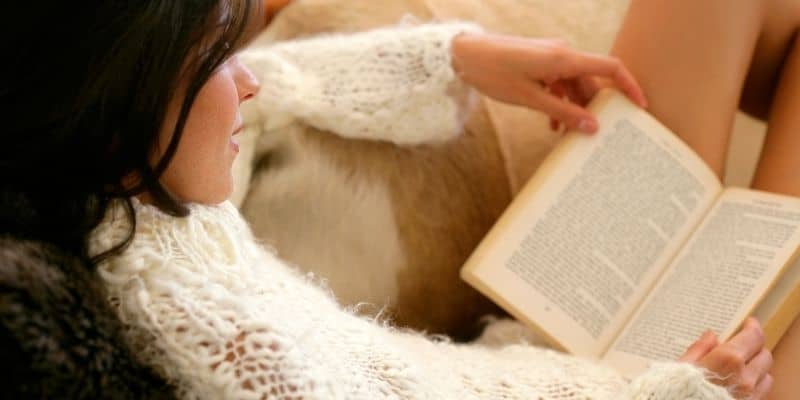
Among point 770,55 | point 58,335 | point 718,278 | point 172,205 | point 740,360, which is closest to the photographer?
point 58,335

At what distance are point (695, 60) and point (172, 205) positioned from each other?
59 centimetres

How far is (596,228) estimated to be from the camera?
0.88 meters

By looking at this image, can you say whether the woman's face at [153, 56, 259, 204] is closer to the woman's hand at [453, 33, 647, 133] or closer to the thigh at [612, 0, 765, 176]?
the woman's hand at [453, 33, 647, 133]

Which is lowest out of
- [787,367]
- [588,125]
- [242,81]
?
[787,367]

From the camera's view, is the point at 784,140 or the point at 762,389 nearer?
the point at 762,389

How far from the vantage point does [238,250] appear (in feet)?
1.90

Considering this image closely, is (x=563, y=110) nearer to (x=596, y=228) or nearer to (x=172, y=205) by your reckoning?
(x=596, y=228)

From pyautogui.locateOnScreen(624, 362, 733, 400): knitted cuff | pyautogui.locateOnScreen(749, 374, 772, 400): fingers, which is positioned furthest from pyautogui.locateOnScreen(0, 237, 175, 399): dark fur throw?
pyautogui.locateOnScreen(749, 374, 772, 400): fingers

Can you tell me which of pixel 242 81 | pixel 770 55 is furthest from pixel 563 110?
pixel 242 81

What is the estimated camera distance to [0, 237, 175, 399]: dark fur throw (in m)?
0.42

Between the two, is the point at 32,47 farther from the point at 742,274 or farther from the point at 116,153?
the point at 742,274

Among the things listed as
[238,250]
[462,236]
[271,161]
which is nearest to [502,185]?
[462,236]

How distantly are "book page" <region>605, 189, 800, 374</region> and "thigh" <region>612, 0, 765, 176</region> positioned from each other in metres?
0.08

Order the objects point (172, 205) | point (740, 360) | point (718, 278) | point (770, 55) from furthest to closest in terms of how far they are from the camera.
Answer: point (770, 55) → point (718, 278) → point (740, 360) → point (172, 205)
